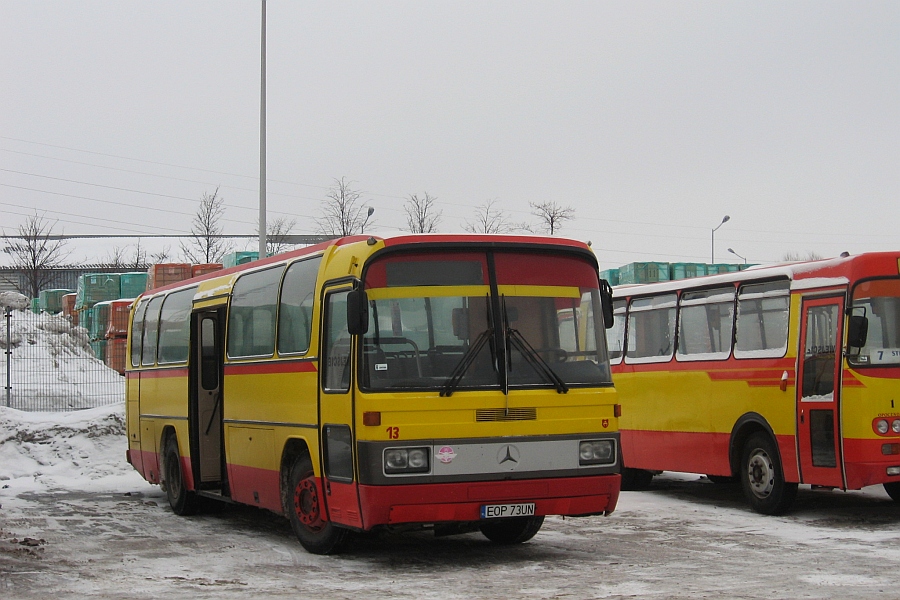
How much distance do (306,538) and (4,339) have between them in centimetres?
2063

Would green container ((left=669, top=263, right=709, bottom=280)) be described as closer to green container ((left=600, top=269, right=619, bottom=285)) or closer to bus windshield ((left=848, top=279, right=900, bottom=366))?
green container ((left=600, top=269, right=619, bottom=285))

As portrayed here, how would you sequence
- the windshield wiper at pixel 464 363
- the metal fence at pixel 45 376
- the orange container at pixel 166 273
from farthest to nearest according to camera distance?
the orange container at pixel 166 273
the metal fence at pixel 45 376
the windshield wiper at pixel 464 363

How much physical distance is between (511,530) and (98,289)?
30670 millimetres

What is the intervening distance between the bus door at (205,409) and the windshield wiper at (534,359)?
5933mm

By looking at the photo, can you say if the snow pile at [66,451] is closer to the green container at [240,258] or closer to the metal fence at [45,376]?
the metal fence at [45,376]

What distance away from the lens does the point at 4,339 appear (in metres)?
30.2

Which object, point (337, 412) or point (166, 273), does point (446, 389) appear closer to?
point (337, 412)

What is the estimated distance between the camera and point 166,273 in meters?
36.2

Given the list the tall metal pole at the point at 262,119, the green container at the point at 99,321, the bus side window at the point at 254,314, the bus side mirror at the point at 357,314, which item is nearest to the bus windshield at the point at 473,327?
the bus side mirror at the point at 357,314

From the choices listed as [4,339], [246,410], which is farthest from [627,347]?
[4,339]

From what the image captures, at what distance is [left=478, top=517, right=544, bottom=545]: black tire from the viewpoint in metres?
12.1

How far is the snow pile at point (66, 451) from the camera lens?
20145mm

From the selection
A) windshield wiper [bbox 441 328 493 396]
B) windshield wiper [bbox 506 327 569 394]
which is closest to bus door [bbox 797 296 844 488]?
windshield wiper [bbox 506 327 569 394]

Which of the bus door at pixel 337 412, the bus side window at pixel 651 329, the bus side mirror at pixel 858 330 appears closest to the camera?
the bus door at pixel 337 412
